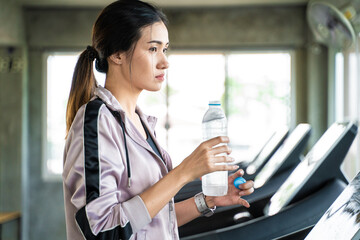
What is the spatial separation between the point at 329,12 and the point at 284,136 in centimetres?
87

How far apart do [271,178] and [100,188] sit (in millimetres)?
1802

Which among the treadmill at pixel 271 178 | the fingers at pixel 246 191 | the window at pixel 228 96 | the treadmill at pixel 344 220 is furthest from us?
the window at pixel 228 96

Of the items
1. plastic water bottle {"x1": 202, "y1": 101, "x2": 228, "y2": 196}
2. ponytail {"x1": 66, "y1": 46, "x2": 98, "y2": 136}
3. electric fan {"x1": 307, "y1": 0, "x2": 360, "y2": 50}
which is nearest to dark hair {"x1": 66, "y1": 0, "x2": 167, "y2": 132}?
ponytail {"x1": 66, "y1": 46, "x2": 98, "y2": 136}

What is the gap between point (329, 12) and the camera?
287 centimetres

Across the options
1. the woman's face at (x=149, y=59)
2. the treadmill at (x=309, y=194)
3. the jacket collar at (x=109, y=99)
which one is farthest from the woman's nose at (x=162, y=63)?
the treadmill at (x=309, y=194)

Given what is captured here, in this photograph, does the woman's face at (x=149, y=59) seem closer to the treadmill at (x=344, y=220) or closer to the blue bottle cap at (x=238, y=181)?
the blue bottle cap at (x=238, y=181)

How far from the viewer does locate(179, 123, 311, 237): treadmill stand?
2.32 metres

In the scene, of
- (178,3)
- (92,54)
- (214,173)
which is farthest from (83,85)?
(178,3)

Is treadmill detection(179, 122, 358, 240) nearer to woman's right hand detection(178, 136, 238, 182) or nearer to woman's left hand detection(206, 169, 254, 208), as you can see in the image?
woman's left hand detection(206, 169, 254, 208)

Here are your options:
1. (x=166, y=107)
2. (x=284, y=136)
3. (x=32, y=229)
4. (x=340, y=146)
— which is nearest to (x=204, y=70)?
(x=166, y=107)

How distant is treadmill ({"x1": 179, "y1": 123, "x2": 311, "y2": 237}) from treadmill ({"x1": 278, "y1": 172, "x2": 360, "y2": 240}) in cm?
132

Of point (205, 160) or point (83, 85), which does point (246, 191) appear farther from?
point (83, 85)

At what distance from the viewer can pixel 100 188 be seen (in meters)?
0.96

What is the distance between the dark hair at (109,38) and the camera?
109cm
